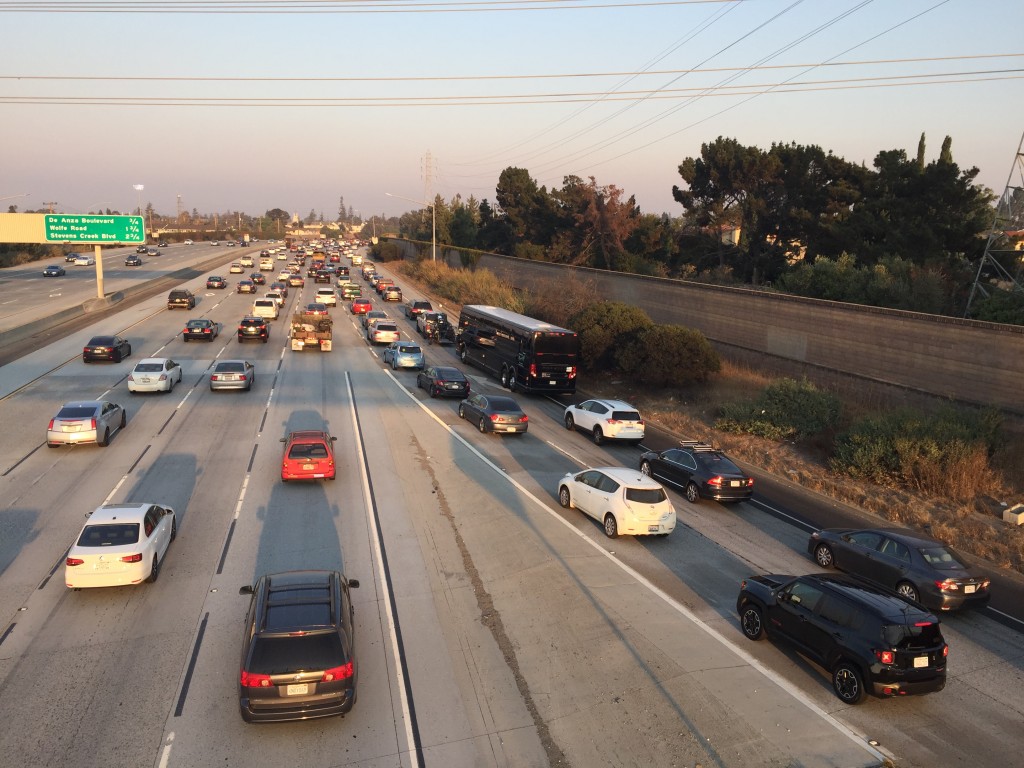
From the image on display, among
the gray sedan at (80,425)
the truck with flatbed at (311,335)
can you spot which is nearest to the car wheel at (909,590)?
the gray sedan at (80,425)

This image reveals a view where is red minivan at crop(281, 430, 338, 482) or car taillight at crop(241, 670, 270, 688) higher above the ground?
car taillight at crop(241, 670, 270, 688)

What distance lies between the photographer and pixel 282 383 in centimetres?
3481

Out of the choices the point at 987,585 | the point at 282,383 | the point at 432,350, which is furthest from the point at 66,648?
the point at 432,350

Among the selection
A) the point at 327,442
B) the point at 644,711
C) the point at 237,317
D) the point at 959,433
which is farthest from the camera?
the point at 237,317

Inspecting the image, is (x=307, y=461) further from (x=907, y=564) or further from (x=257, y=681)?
(x=907, y=564)

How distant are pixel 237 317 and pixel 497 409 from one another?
35.2m

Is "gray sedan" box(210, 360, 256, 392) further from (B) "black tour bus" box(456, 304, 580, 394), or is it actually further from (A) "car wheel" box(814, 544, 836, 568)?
(A) "car wheel" box(814, 544, 836, 568)

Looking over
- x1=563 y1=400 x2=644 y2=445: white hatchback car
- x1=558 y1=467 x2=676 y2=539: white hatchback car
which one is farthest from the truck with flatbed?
x1=558 y1=467 x2=676 y2=539: white hatchback car

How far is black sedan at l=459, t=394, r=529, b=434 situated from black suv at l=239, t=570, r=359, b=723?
54.7 ft

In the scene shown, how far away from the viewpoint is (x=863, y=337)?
2948 centimetres

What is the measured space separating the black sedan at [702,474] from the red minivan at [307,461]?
9885 mm

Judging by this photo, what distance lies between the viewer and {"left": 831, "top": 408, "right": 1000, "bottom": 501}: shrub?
2172 cm

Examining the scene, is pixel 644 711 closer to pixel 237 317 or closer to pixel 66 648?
pixel 66 648

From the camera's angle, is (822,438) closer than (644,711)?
No
